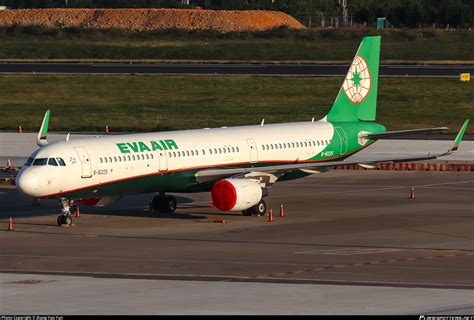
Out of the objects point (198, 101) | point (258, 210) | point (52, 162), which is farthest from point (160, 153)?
point (198, 101)

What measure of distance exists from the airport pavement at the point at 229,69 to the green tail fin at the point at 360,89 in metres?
67.0

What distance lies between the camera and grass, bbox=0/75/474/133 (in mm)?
97188

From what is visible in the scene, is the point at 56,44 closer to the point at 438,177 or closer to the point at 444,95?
the point at 444,95

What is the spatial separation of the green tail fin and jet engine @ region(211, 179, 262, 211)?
10.5 metres

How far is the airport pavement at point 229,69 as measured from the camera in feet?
448

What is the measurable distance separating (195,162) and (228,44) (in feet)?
398

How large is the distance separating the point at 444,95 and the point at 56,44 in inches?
3299

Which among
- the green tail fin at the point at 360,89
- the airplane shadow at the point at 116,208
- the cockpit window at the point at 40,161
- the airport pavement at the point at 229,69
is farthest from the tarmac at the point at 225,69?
the cockpit window at the point at 40,161

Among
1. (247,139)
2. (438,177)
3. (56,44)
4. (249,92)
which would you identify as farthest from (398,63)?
(247,139)

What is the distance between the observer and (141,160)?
53.5m

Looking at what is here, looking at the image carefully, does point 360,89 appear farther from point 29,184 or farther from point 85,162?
point 29,184

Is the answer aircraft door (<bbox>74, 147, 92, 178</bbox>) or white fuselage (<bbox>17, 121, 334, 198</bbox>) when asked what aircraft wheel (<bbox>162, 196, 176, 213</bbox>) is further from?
aircraft door (<bbox>74, 147, 92, 178</bbox>)

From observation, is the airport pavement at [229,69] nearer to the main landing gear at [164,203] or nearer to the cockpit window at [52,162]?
the main landing gear at [164,203]

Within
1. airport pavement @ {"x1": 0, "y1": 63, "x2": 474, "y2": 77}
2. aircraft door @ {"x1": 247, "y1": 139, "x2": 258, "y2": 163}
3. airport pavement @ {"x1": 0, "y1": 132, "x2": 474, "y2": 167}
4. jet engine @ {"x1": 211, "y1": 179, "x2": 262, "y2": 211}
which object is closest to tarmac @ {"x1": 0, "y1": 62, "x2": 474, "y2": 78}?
airport pavement @ {"x1": 0, "y1": 63, "x2": 474, "y2": 77}
